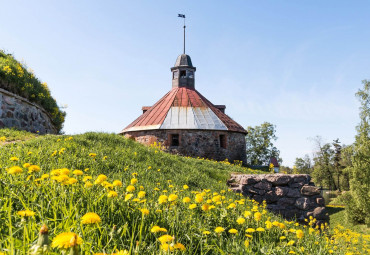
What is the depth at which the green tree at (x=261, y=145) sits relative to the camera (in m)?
36.7

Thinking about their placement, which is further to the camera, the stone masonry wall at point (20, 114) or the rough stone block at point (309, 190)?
the stone masonry wall at point (20, 114)

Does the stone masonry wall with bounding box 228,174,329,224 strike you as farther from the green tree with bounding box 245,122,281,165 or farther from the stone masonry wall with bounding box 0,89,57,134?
the green tree with bounding box 245,122,281,165

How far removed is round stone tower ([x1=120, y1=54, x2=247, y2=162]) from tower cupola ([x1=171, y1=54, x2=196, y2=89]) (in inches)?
71.9

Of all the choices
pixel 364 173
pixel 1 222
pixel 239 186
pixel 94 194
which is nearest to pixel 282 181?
pixel 239 186

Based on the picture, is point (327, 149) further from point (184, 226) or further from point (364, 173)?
point (184, 226)

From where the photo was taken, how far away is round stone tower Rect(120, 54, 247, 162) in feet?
59.1

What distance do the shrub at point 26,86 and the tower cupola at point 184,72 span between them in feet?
35.4

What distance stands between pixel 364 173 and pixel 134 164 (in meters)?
19.7

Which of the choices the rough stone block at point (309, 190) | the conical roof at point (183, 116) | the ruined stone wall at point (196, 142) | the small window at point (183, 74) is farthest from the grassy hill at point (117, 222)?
the small window at point (183, 74)

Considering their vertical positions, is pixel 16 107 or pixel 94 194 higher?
pixel 16 107

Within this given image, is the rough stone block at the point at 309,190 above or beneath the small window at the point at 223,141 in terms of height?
beneath

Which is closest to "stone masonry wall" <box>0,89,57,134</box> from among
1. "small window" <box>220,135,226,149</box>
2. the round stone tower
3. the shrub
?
the shrub

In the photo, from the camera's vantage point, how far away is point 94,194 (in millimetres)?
2396

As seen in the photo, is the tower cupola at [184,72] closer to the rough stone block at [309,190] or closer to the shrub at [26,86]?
the shrub at [26,86]
